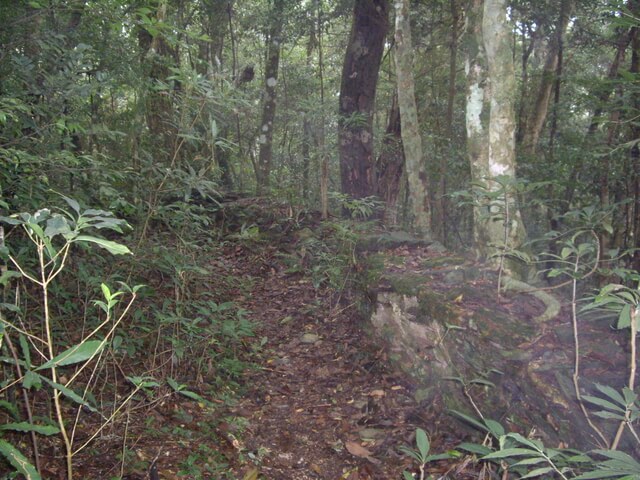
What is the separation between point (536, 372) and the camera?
3514 mm

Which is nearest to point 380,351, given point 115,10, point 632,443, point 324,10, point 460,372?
point 460,372

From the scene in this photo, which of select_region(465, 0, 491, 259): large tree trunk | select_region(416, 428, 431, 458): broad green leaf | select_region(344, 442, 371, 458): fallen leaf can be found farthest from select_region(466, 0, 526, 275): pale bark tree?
select_region(416, 428, 431, 458): broad green leaf

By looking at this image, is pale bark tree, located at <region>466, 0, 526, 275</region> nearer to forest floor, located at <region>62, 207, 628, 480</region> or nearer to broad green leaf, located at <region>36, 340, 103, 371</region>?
forest floor, located at <region>62, 207, 628, 480</region>

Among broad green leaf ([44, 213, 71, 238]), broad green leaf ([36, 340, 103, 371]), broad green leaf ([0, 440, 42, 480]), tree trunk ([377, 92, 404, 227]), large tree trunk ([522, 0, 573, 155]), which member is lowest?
broad green leaf ([0, 440, 42, 480])

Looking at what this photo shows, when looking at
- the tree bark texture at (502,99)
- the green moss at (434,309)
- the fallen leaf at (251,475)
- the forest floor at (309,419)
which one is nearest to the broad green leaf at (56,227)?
the forest floor at (309,419)

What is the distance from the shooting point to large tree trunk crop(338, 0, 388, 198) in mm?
8023

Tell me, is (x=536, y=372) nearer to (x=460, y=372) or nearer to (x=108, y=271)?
(x=460, y=372)

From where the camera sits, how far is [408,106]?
679 centimetres

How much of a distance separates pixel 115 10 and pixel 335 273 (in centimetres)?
346

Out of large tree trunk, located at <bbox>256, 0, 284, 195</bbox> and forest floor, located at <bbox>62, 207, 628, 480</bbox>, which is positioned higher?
large tree trunk, located at <bbox>256, 0, 284, 195</bbox>

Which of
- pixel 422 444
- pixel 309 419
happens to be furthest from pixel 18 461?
pixel 309 419

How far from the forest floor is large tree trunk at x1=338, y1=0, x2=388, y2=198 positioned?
263cm

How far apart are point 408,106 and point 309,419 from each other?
4532 millimetres

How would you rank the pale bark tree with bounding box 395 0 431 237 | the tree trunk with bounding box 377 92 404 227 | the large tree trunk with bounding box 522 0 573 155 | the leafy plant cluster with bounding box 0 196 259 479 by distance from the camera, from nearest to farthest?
1. the leafy plant cluster with bounding box 0 196 259 479
2. the pale bark tree with bounding box 395 0 431 237
3. the tree trunk with bounding box 377 92 404 227
4. the large tree trunk with bounding box 522 0 573 155
